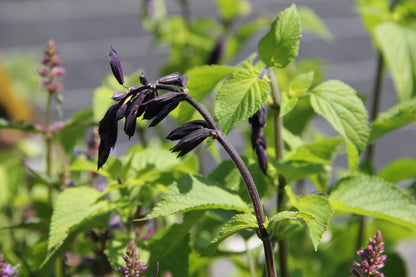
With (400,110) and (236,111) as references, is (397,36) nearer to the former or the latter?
(400,110)

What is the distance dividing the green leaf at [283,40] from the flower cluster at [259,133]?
57 mm

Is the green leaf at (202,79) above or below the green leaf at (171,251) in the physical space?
above

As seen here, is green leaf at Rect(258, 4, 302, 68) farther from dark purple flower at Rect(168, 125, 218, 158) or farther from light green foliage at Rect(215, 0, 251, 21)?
light green foliage at Rect(215, 0, 251, 21)

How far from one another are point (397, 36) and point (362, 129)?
0.39 meters

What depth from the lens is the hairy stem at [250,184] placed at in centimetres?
53

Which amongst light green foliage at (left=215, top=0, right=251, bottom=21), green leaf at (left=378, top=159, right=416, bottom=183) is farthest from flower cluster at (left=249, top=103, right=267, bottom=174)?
light green foliage at (left=215, top=0, right=251, bottom=21)

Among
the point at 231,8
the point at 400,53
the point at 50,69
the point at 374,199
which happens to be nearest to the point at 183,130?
the point at 374,199

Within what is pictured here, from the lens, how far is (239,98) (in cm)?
60

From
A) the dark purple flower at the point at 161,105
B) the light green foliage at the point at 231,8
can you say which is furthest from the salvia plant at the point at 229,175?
the light green foliage at the point at 231,8

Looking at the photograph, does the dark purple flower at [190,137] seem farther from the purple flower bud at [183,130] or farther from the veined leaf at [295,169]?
the veined leaf at [295,169]

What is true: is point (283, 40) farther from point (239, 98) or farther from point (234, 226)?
point (234, 226)

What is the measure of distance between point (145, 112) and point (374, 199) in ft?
0.88

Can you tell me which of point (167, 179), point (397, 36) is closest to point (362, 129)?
point (167, 179)

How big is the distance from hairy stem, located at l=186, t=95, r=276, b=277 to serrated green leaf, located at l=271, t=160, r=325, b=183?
0.11m
